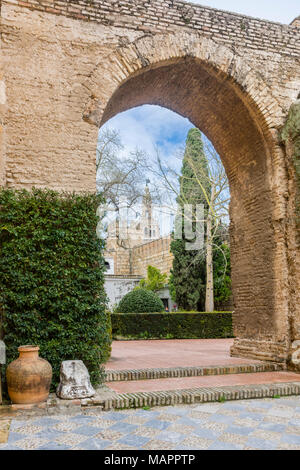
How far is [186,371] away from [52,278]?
7.88 feet

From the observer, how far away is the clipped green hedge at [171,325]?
41.0 ft

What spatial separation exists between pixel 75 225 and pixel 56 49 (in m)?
2.49

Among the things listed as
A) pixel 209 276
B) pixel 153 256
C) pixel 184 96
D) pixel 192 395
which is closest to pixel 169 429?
pixel 192 395

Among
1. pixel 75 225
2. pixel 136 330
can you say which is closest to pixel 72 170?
pixel 75 225

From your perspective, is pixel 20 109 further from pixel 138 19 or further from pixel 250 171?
pixel 250 171

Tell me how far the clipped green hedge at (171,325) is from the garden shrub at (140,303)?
0.33 meters

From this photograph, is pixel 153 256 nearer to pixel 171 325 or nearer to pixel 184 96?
pixel 171 325

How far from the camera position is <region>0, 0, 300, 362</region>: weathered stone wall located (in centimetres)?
522

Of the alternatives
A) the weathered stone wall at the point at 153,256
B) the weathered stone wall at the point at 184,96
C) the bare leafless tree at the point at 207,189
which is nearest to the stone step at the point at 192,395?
the weathered stone wall at the point at 184,96

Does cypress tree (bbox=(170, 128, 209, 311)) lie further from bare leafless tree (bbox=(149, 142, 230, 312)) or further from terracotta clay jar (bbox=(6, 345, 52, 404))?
terracotta clay jar (bbox=(6, 345, 52, 404))

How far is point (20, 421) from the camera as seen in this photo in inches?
143

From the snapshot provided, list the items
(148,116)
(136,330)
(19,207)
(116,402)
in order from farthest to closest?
1. (148,116)
2. (136,330)
3. (19,207)
4. (116,402)

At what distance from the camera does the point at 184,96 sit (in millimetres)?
7074

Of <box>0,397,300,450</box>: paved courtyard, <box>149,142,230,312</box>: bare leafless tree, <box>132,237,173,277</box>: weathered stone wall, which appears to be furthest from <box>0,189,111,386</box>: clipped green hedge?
<box>132,237,173,277</box>: weathered stone wall
